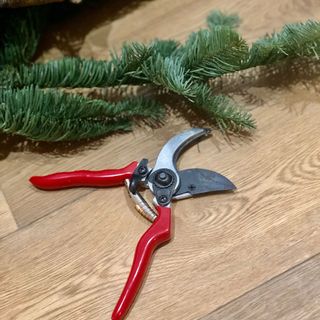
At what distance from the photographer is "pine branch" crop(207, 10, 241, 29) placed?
87 centimetres

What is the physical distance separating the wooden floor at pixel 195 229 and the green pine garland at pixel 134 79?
0.04 meters

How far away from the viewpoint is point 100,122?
2.60 feet

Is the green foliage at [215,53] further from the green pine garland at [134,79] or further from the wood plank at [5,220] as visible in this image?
the wood plank at [5,220]

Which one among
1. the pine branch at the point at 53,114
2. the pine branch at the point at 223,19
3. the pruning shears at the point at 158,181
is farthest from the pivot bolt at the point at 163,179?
the pine branch at the point at 223,19

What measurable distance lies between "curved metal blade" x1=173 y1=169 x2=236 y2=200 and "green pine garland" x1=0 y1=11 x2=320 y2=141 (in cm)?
8

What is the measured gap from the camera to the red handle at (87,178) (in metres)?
0.75

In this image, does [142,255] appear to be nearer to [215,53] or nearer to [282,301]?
[282,301]

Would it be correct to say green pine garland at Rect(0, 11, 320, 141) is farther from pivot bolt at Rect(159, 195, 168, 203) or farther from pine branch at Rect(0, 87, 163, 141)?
pivot bolt at Rect(159, 195, 168, 203)

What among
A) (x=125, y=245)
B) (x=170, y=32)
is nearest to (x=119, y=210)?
(x=125, y=245)

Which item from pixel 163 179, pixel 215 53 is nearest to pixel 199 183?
pixel 163 179

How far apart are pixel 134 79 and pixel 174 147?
111 millimetres

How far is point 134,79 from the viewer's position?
80 cm

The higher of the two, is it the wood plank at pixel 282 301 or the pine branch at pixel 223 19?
the pine branch at pixel 223 19

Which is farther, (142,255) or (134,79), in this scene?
(134,79)
